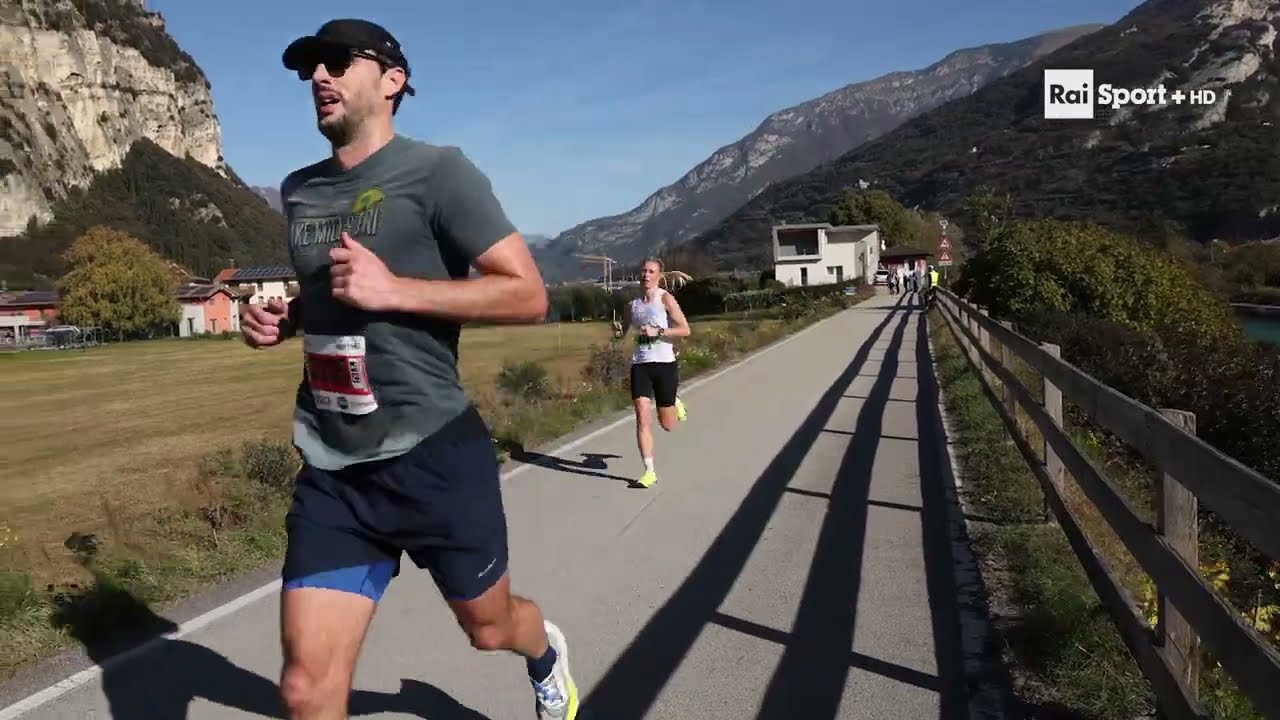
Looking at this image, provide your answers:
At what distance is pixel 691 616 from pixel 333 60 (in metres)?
3.28

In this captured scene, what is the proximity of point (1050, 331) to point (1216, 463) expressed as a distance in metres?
11.4

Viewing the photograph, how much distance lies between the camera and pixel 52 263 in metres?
139

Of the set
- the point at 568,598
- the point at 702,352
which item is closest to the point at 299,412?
the point at 568,598

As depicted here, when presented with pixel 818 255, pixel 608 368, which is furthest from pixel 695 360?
pixel 818 255

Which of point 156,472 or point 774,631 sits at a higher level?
point 774,631

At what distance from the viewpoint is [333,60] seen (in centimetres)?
262

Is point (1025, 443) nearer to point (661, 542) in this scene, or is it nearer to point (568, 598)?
point (661, 542)

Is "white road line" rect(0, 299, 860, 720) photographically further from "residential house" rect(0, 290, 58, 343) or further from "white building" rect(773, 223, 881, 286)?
"residential house" rect(0, 290, 58, 343)

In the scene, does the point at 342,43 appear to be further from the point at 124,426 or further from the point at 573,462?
the point at 124,426

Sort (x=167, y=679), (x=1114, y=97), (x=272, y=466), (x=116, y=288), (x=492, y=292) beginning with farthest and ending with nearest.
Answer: (x=1114, y=97), (x=116, y=288), (x=272, y=466), (x=167, y=679), (x=492, y=292)

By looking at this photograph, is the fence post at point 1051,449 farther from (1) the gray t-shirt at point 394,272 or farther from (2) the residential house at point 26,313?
(2) the residential house at point 26,313

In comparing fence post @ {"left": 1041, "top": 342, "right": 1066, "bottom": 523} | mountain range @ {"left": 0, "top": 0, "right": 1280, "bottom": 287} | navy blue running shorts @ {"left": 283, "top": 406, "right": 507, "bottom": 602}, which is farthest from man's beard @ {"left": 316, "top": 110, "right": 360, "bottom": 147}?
mountain range @ {"left": 0, "top": 0, "right": 1280, "bottom": 287}

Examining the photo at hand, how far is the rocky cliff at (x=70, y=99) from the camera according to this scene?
148 metres

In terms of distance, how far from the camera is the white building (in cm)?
9912
